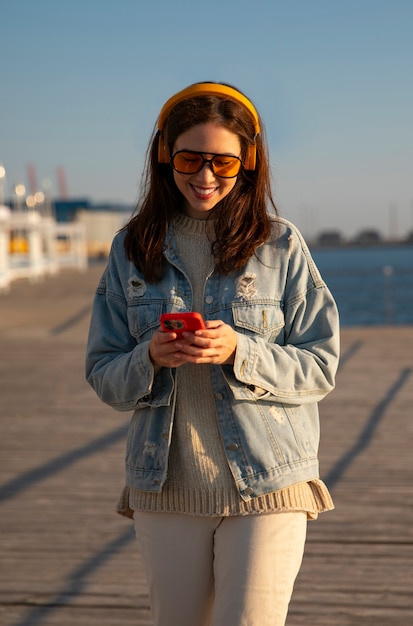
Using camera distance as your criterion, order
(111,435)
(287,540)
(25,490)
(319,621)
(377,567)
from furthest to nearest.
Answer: (111,435) → (25,490) → (377,567) → (319,621) → (287,540)

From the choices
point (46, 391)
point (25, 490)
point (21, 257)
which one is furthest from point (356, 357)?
point (21, 257)

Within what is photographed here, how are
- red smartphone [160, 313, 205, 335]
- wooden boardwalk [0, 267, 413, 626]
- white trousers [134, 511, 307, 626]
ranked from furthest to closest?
wooden boardwalk [0, 267, 413, 626], white trousers [134, 511, 307, 626], red smartphone [160, 313, 205, 335]

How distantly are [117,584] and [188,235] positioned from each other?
195 centimetres

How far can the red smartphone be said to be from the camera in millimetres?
1600

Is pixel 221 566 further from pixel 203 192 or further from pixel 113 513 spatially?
pixel 113 513

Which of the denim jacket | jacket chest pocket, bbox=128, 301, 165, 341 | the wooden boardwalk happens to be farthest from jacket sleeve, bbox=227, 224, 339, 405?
the wooden boardwalk

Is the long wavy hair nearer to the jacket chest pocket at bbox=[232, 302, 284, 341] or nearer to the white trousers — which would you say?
the jacket chest pocket at bbox=[232, 302, 284, 341]

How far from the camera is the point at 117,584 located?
347cm

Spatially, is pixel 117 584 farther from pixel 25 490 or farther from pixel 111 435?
pixel 111 435

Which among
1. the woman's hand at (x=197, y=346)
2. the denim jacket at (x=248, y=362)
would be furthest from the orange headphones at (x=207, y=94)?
the woman's hand at (x=197, y=346)

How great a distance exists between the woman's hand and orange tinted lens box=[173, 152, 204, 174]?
13.2 inches

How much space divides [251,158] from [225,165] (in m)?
0.08

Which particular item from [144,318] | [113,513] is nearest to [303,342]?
[144,318]

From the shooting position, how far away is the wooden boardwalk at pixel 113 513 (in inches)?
128
